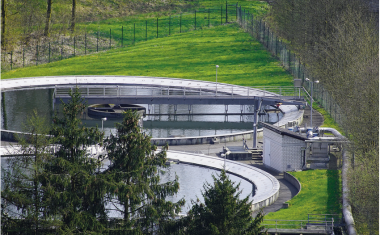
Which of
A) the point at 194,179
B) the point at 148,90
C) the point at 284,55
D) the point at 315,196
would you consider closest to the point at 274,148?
the point at 194,179

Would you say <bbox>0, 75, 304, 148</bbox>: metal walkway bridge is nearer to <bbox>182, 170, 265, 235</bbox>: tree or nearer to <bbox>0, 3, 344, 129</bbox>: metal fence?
<bbox>0, 3, 344, 129</bbox>: metal fence

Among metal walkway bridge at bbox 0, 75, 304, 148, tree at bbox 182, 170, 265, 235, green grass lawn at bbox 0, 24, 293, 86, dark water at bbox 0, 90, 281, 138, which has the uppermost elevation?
green grass lawn at bbox 0, 24, 293, 86

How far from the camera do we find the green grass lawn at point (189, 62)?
83.5 meters

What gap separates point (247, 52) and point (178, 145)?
1791 inches

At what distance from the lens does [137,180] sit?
25.4 meters

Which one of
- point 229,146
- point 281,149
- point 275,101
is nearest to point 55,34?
point 275,101

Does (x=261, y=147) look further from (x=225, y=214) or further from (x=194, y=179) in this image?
(x=225, y=214)

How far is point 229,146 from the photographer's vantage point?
4978 centimetres

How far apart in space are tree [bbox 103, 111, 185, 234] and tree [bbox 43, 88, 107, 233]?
27.1 inches

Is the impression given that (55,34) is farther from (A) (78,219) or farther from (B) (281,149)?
(A) (78,219)

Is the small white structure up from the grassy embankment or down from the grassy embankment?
down

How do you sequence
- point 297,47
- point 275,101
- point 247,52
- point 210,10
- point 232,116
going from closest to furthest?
1. point 275,101
2. point 232,116
3. point 297,47
4. point 247,52
5. point 210,10

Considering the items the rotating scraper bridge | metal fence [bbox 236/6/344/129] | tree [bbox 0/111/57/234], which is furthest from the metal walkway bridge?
tree [bbox 0/111/57/234]

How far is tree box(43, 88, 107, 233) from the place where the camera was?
Result: 24.6 m
